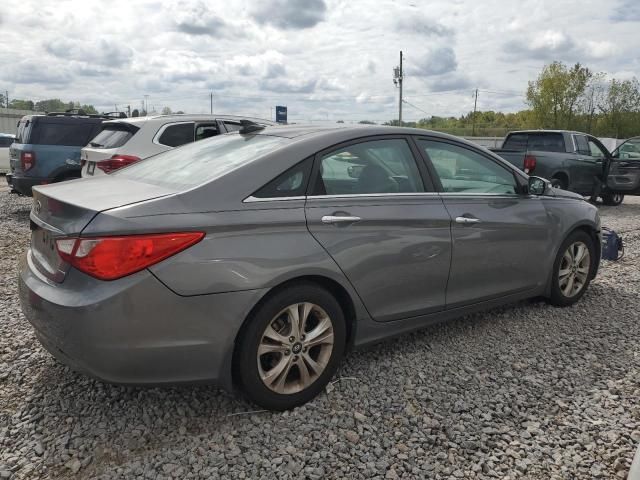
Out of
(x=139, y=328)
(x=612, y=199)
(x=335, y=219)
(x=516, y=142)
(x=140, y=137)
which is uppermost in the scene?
(x=516, y=142)

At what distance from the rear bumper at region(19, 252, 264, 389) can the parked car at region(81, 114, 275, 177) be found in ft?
15.7

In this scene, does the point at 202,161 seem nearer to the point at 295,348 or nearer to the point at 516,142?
the point at 295,348

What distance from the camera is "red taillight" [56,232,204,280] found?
240 centimetres

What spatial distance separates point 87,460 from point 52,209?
1.24m

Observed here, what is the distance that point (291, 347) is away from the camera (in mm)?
2859

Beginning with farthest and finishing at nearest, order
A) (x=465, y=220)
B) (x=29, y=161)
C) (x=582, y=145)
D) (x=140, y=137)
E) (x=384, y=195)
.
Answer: (x=582, y=145) < (x=29, y=161) < (x=140, y=137) < (x=465, y=220) < (x=384, y=195)

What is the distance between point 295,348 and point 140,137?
5.38 m

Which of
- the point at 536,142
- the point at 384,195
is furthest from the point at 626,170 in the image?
the point at 384,195

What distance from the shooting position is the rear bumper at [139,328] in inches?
94.3

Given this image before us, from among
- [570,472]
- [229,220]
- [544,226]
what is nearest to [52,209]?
[229,220]

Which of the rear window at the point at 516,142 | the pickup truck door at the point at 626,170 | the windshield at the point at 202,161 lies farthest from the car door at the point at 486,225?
the pickup truck door at the point at 626,170

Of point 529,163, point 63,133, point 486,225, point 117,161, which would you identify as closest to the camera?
point 486,225

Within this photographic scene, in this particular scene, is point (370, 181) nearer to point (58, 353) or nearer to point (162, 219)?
point (162, 219)

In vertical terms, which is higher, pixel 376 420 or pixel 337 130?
pixel 337 130
